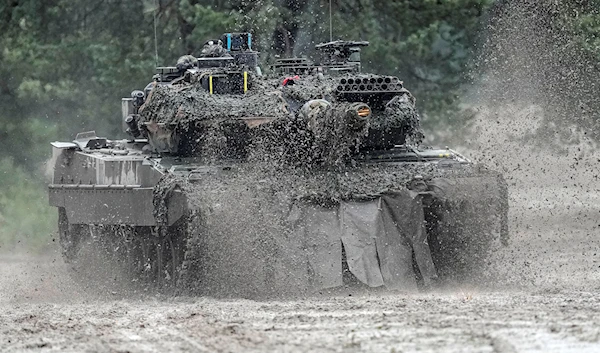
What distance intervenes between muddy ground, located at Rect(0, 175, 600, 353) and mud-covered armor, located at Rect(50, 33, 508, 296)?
38 cm

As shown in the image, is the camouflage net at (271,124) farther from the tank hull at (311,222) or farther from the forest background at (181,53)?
the forest background at (181,53)

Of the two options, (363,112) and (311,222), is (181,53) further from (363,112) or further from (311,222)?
(363,112)

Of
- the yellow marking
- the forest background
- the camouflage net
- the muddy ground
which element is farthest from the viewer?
the forest background

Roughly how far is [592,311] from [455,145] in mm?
12035

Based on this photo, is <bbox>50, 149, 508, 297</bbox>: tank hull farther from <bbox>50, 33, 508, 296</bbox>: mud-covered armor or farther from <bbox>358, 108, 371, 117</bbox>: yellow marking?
<bbox>358, 108, 371, 117</bbox>: yellow marking

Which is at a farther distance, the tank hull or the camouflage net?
the camouflage net

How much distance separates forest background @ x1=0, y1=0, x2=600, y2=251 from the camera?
20.3 m

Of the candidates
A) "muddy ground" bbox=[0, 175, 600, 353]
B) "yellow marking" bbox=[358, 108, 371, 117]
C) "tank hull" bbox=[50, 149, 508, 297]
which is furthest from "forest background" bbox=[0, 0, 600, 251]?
"yellow marking" bbox=[358, 108, 371, 117]

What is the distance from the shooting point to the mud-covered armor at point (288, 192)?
12227 millimetres

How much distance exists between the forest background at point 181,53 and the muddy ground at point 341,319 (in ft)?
20.7

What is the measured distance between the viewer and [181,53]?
23.0m

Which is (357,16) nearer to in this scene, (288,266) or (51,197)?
(51,197)

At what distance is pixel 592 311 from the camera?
9.95m

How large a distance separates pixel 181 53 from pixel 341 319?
13687mm
